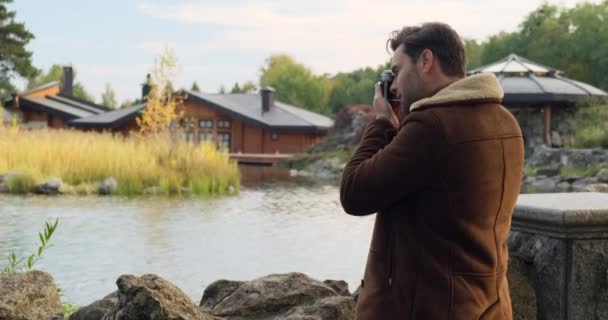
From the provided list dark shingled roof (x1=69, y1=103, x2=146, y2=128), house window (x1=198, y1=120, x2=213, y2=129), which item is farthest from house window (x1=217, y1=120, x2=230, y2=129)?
dark shingled roof (x1=69, y1=103, x2=146, y2=128)

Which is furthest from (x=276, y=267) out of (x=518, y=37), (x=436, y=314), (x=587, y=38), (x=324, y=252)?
(x=518, y=37)

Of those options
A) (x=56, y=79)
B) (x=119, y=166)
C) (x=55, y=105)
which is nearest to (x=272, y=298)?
(x=119, y=166)

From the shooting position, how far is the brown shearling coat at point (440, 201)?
171cm

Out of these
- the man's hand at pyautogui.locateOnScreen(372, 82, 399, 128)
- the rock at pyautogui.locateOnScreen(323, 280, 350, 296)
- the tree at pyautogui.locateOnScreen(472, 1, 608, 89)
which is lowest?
the rock at pyautogui.locateOnScreen(323, 280, 350, 296)

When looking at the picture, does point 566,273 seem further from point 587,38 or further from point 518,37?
point 518,37

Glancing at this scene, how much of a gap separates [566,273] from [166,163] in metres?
12.3

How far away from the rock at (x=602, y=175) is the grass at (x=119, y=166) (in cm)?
812

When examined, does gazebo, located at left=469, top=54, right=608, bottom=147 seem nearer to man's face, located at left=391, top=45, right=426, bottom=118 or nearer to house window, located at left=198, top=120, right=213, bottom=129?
house window, located at left=198, top=120, right=213, bottom=129

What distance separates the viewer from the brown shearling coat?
1715mm

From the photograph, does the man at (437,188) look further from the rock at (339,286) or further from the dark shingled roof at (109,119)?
the dark shingled roof at (109,119)

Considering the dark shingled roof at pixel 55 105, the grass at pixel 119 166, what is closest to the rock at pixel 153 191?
the grass at pixel 119 166

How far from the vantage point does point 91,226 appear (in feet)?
30.3

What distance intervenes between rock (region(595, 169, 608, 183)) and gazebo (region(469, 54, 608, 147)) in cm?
631

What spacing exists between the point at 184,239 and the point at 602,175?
1193 centimetres
